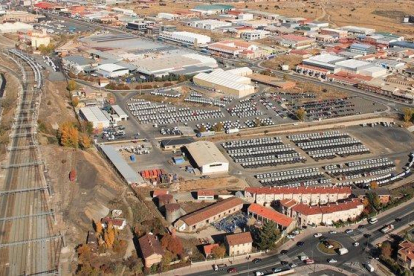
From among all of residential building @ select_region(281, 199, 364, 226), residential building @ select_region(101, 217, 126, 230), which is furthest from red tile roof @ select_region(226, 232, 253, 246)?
residential building @ select_region(101, 217, 126, 230)

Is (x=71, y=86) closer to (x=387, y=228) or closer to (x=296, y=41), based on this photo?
(x=387, y=228)

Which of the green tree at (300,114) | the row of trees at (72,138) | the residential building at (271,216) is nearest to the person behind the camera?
the residential building at (271,216)

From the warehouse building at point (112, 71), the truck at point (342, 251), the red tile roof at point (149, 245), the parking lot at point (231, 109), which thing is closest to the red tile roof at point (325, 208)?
the truck at point (342, 251)

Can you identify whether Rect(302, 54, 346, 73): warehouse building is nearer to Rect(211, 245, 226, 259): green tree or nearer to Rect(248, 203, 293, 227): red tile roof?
Rect(248, 203, 293, 227): red tile roof

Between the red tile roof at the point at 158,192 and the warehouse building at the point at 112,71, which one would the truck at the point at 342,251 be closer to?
the red tile roof at the point at 158,192

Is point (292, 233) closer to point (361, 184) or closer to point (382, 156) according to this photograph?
point (361, 184)

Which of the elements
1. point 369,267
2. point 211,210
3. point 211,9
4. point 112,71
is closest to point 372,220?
point 369,267
